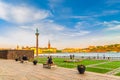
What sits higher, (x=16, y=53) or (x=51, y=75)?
(x=16, y=53)

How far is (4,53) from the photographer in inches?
2260

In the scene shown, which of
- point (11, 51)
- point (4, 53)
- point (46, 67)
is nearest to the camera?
point (46, 67)

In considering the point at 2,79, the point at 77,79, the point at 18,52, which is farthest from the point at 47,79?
the point at 18,52

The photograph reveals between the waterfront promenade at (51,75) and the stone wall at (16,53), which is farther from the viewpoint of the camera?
the stone wall at (16,53)

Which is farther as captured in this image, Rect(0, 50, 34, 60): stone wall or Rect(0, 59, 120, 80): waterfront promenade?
Rect(0, 50, 34, 60): stone wall

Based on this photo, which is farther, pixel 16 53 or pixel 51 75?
pixel 16 53

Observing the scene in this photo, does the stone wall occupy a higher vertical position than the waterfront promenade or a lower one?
higher

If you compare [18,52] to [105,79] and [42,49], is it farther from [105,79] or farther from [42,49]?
[42,49]

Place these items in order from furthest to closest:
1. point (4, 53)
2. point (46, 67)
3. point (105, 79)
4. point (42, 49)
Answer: point (42, 49)
point (4, 53)
point (46, 67)
point (105, 79)

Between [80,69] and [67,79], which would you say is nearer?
[67,79]

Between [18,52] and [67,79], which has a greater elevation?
[18,52]

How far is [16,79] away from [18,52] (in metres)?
38.7

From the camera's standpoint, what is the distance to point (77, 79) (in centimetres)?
1576

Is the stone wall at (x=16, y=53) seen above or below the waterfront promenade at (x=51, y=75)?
above
